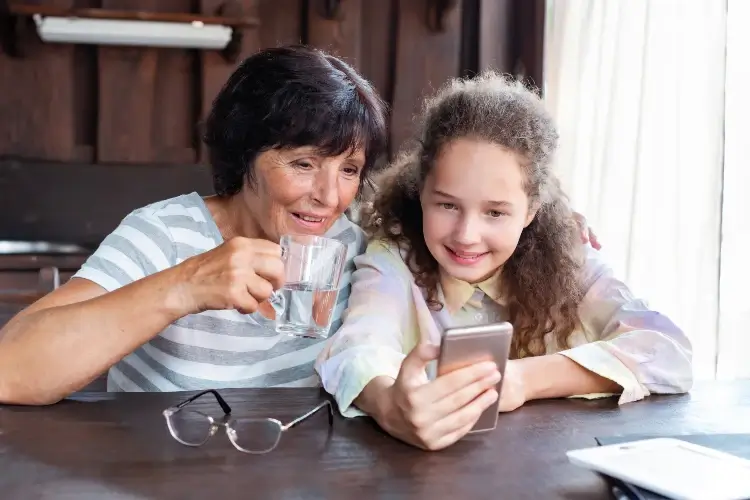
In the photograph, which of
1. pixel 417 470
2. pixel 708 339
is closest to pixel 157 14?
pixel 708 339

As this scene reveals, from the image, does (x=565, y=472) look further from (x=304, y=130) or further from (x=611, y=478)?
(x=304, y=130)

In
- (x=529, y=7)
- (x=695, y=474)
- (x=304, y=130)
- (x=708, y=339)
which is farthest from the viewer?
(x=529, y=7)

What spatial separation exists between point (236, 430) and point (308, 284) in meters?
0.23

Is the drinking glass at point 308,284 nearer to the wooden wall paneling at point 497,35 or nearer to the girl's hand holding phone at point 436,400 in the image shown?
the girl's hand holding phone at point 436,400

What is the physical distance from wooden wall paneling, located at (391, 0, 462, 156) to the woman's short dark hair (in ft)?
6.54

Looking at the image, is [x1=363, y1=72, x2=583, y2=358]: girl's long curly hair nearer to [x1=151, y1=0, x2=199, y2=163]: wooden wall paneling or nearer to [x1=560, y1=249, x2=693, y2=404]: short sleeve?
[x1=560, y1=249, x2=693, y2=404]: short sleeve

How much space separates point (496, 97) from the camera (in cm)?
157

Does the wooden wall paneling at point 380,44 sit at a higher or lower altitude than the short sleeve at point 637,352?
higher

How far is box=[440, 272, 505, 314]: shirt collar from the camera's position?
1581 millimetres

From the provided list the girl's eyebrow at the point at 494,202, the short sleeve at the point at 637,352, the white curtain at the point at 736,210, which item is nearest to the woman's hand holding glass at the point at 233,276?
the girl's eyebrow at the point at 494,202

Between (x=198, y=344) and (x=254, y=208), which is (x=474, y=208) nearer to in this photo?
(x=254, y=208)

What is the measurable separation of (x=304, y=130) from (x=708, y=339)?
66.7 inches

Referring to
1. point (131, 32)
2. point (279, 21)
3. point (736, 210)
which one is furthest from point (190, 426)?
point (279, 21)

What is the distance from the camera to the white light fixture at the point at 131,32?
3086 mm
